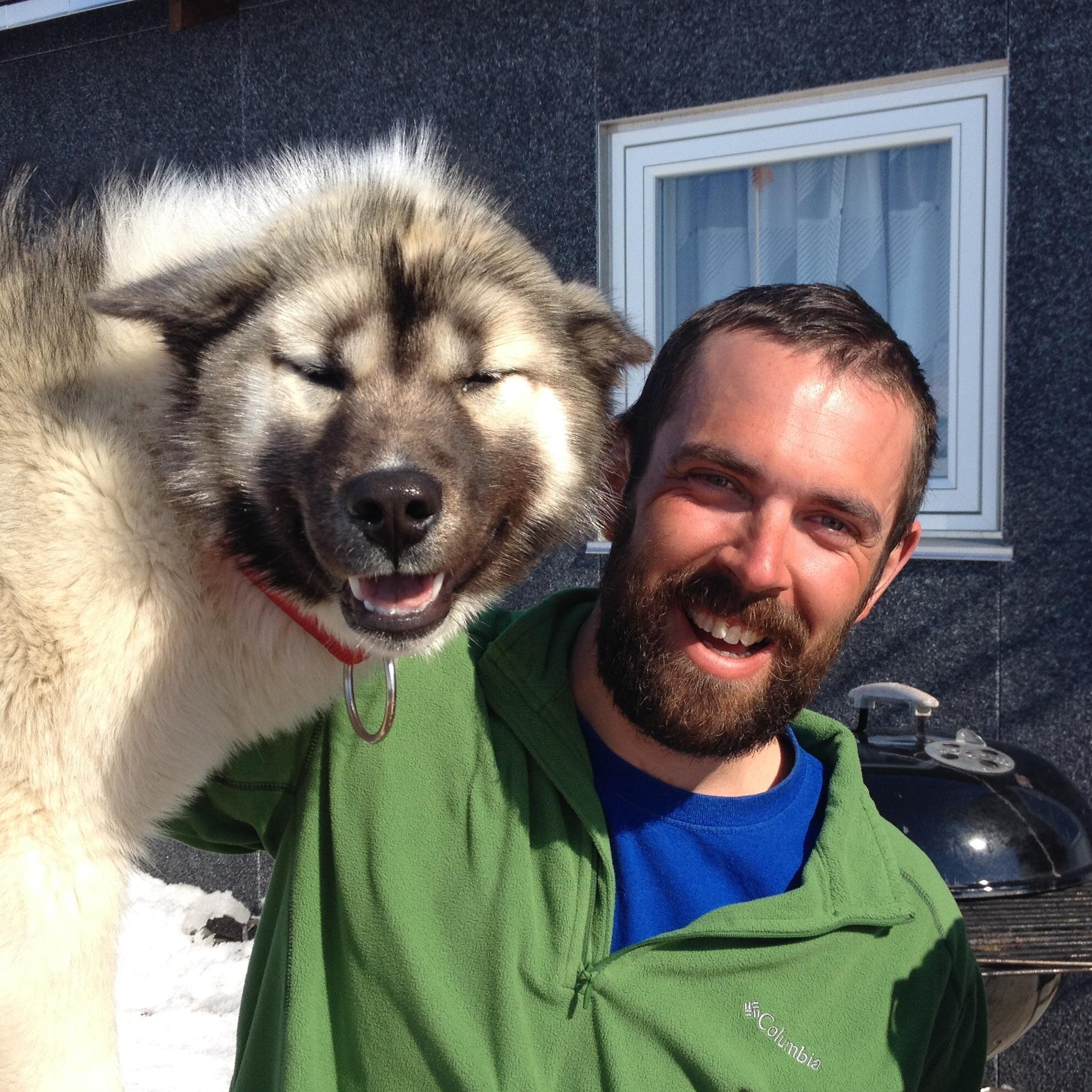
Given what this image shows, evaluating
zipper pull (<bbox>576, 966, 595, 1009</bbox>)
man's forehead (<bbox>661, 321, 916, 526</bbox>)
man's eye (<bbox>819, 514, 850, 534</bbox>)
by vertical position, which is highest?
man's forehead (<bbox>661, 321, 916, 526</bbox>)

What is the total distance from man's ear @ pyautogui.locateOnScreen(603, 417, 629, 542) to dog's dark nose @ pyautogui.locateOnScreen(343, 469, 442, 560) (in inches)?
23.1

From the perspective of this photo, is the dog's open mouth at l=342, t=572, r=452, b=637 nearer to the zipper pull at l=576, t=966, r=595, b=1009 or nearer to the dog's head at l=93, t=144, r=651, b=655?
the dog's head at l=93, t=144, r=651, b=655

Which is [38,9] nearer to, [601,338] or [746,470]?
[601,338]

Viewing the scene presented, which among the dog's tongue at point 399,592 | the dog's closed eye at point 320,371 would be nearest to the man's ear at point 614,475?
the dog's tongue at point 399,592

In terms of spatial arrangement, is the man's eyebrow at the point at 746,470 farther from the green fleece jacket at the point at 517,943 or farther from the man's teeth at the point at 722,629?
the green fleece jacket at the point at 517,943

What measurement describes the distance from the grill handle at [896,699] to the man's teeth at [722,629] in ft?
3.01

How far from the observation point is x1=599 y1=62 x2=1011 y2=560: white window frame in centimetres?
441

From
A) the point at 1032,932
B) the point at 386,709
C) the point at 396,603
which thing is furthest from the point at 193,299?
the point at 1032,932

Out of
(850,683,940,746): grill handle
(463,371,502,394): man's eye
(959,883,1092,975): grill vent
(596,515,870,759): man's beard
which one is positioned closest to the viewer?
(463,371,502,394): man's eye

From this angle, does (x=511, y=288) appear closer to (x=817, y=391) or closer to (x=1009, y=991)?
(x=817, y=391)

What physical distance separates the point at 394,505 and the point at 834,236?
3.87 metres

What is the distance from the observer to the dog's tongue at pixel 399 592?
67.8 inches

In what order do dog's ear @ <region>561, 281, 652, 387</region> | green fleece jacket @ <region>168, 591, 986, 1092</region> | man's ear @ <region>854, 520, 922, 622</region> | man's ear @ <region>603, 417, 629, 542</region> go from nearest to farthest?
green fleece jacket @ <region>168, 591, 986, 1092</region>, dog's ear @ <region>561, 281, 652, 387</region>, man's ear @ <region>603, 417, 629, 542</region>, man's ear @ <region>854, 520, 922, 622</region>

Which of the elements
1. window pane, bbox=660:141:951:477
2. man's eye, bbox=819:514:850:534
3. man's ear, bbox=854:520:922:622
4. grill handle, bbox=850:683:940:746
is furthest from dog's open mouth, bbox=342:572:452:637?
window pane, bbox=660:141:951:477
